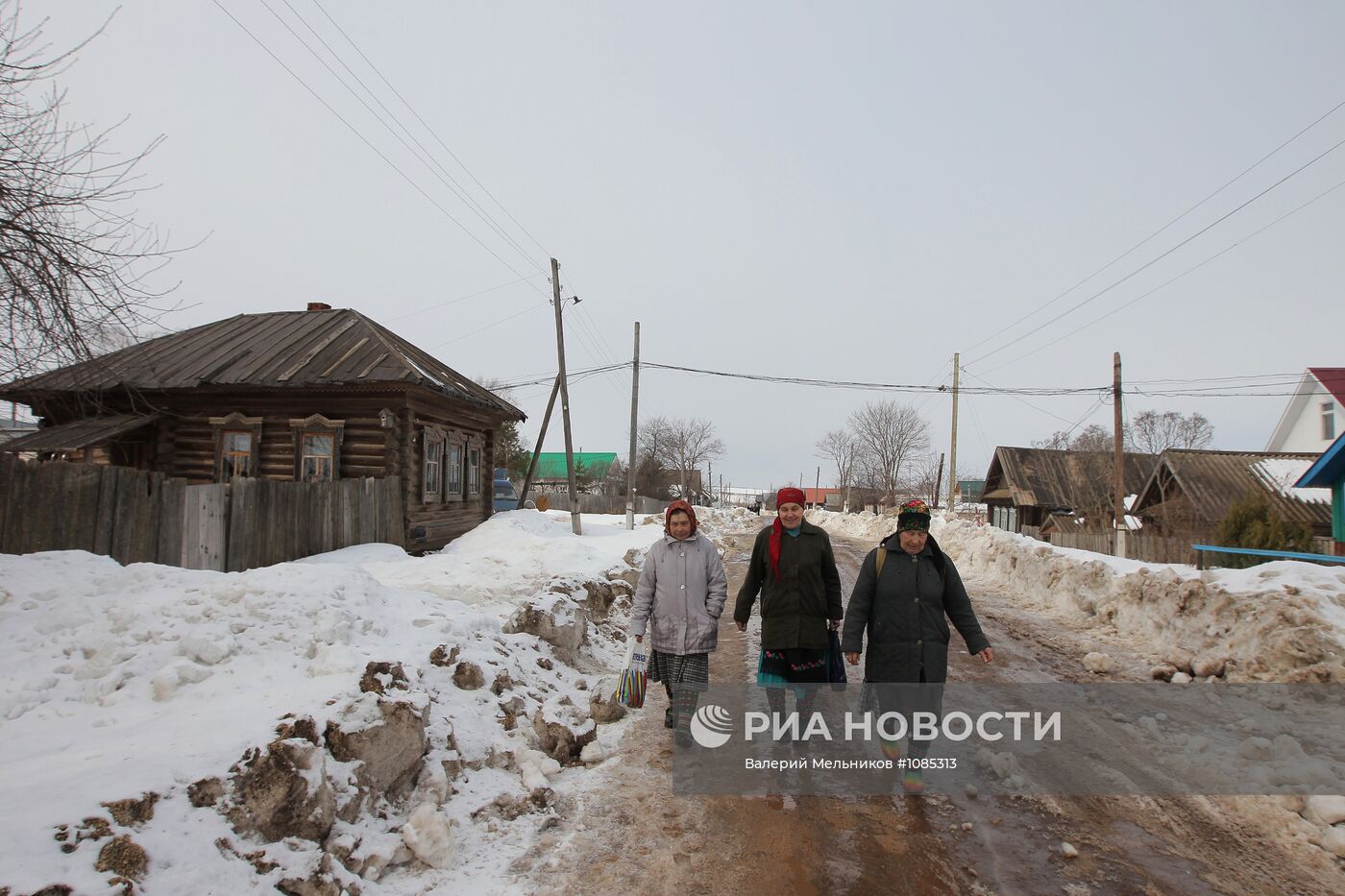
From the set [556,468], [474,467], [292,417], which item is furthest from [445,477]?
[556,468]

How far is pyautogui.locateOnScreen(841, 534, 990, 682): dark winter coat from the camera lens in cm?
435

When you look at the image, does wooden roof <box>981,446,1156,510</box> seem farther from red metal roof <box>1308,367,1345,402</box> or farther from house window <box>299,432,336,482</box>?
house window <box>299,432,336,482</box>

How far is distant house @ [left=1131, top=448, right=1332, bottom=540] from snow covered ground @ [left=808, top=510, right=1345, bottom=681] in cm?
1086

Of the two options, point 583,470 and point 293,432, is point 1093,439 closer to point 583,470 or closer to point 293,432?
point 583,470

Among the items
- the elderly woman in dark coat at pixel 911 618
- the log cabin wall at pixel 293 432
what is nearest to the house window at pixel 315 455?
the log cabin wall at pixel 293 432

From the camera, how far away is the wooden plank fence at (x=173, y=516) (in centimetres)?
680

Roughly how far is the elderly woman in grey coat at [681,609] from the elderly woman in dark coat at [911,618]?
101 cm

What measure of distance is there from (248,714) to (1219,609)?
363 inches

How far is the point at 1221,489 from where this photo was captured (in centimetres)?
2209

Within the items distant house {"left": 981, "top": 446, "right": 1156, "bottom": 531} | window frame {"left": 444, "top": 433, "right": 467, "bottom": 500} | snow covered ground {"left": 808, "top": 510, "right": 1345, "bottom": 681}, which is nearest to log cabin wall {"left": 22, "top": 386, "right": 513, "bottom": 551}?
window frame {"left": 444, "top": 433, "right": 467, "bottom": 500}

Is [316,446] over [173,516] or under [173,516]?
over

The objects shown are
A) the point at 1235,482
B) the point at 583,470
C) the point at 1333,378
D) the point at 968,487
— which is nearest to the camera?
the point at 1235,482

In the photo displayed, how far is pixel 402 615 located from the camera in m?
5.62

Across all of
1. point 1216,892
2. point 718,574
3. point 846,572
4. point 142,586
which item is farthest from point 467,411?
point 1216,892
